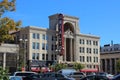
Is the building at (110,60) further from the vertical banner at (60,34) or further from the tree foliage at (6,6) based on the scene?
the tree foliage at (6,6)

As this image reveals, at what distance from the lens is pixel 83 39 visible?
112m

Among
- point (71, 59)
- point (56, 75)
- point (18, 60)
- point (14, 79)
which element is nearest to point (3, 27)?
point (14, 79)

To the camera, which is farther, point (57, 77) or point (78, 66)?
point (78, 66)

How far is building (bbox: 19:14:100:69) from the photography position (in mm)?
97188

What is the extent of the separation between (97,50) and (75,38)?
11467 mm

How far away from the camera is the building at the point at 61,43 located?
319 ft

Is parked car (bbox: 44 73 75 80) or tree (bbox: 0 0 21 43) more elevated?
tree (bbox: 0 0 21 43)

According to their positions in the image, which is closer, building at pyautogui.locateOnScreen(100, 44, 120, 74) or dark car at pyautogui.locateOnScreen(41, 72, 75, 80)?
dark car at pyautogui.locateOnScreen(41, 72, 75, 80)

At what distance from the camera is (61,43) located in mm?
100500

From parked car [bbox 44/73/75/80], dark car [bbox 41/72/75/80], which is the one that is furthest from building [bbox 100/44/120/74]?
parked car [bbox 44/73/75/80]

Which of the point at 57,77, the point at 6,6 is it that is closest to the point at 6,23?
the point at 6,6

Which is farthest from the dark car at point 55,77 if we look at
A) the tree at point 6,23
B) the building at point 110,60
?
the building at point 110,60

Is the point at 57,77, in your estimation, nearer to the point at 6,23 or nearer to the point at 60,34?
the point at 6,23

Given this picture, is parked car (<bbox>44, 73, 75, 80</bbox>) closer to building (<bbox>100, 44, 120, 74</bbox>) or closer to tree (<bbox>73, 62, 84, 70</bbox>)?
tree (<bbox>73, 62, 84, 70</bbox>)
